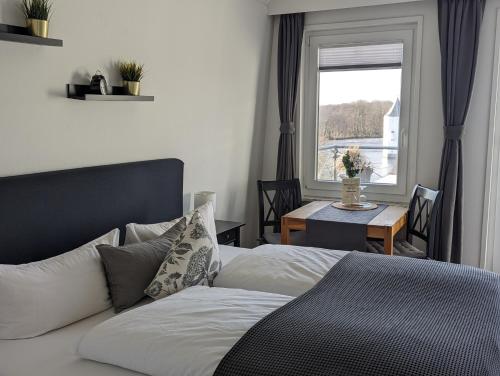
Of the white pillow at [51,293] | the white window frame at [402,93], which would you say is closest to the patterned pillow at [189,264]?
the white pillow at [51,293]

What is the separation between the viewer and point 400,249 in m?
3.66

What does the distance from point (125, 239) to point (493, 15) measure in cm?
311

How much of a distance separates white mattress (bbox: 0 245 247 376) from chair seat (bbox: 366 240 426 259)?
2.23 m

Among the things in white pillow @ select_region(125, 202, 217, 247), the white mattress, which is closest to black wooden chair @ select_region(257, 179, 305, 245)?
white pillow @ select_region(125, 202, 217, 247)

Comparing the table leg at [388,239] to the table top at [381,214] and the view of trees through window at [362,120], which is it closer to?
the table top at [381,214]

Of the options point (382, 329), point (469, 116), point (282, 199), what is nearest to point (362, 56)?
point (469, 116)

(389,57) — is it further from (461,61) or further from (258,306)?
(258,306)

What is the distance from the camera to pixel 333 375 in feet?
4.88

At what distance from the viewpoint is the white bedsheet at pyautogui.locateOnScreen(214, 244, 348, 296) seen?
2.35 metres

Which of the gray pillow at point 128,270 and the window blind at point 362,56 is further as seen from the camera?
the window blind at point 362,56

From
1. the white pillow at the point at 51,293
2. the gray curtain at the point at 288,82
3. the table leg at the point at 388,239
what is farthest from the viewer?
the gray curtain at the point at 288,82

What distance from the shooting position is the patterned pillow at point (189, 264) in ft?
7.41

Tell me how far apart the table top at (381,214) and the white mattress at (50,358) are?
1.96m

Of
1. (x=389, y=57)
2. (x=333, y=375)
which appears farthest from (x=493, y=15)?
(x=333, y=375)
